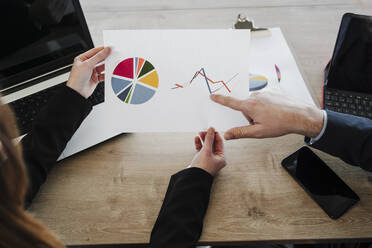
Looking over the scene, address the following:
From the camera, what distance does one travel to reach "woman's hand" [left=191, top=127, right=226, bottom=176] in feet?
2.41

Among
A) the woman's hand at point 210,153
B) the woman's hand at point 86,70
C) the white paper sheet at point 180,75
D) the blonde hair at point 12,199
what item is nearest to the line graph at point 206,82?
the white paper sheet at point 180,75

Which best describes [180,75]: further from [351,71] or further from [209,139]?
[351,71]

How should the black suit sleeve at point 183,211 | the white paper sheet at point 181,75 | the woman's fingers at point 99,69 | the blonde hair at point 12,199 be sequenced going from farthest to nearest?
the woman's fingers at point 99,69 → the white paper sheet at point 181,75 → the black suit sleeve at point 183,211 → the blonde hair at point 12,199

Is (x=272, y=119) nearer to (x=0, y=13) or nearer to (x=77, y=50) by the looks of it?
(x=77, y=50)

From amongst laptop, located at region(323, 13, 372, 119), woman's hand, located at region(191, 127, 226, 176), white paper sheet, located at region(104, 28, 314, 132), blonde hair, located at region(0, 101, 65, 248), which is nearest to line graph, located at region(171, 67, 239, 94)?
white paper sheet, located at region(104, 28, 314, 132)

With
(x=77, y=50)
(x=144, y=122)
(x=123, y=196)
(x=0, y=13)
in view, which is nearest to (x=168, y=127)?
(x=144, y=122)

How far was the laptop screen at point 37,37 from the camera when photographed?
0.83 metres

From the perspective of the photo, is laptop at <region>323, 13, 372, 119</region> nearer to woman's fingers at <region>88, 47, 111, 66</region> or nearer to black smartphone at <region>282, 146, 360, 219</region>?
black smartphone at <region>282, 146, 360, 219</region>

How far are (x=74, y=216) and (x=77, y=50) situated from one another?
0.54 meters

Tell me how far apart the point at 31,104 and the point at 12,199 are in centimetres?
54

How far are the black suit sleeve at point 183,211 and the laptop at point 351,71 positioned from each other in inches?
17.7

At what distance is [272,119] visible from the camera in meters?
0.72

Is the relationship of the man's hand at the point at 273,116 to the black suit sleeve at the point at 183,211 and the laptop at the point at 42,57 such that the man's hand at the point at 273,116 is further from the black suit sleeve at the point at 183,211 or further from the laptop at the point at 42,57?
the laptop at the point at 42,57

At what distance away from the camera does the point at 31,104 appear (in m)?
0.89
